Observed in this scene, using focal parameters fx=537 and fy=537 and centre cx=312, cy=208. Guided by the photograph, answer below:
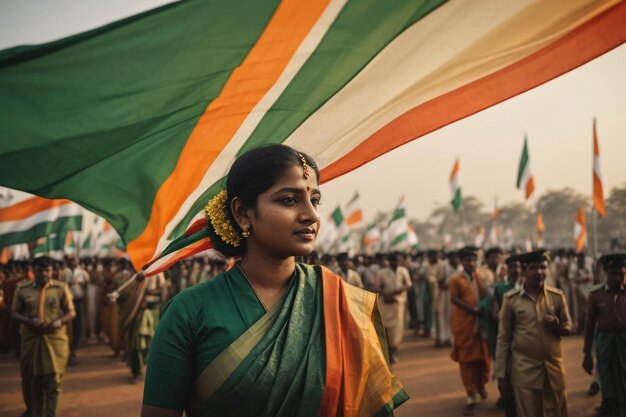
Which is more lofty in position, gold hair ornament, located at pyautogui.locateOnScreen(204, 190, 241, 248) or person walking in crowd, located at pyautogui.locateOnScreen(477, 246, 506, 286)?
gold hair ornament, located at pyautogui.locateOnScreen(204, 190, 241, 248)

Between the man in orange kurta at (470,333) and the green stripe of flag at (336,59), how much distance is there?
19.5 ft

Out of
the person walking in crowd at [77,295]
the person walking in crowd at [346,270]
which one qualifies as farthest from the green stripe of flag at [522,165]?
the person walking in crowd at [77,295]

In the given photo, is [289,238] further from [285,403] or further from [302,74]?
[302,74]

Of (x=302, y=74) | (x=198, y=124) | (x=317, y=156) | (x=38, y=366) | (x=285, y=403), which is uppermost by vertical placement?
(x=302, y=74)

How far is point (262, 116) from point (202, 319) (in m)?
1.57

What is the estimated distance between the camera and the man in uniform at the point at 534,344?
5406 mm

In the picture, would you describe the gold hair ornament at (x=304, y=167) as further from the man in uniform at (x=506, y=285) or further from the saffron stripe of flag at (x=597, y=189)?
the saffron stripe of flag at (x=597, y=189)

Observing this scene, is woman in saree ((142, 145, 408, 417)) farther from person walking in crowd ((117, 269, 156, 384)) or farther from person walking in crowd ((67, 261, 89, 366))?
person walking in crowd ((67, 261, 89, 366))

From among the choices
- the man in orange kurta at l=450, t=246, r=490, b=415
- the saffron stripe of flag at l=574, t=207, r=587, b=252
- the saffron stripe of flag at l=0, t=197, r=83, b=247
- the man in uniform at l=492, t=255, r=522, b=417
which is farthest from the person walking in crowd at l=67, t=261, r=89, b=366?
the saffron stripe of flag at l=574, t=207, r=587, b=252

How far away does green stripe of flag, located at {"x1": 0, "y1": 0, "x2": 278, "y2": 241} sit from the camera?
274cm

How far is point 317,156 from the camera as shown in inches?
126

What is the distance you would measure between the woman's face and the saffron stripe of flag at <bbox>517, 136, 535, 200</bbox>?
48.9ft

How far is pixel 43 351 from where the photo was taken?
7.34 m

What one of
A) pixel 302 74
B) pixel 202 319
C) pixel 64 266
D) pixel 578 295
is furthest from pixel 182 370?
pixel 578 295
